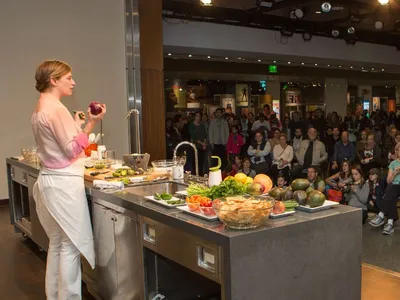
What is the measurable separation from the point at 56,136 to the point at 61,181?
0.28 m

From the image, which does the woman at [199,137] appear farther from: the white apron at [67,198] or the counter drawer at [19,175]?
the white apron at [67,198]

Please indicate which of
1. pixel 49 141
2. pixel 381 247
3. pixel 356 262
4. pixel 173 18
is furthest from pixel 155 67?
pixel 356 262

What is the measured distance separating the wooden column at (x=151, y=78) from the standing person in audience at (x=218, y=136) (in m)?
2.66

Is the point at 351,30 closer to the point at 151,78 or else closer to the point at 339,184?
the point at 151,78

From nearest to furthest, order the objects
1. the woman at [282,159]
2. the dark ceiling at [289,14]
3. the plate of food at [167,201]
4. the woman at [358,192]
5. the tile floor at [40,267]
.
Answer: the plate of food at [167,201], the tile floor at [40,267], the woman at [358,192], the woman at [282,159], the dark ceiling at [289,14]

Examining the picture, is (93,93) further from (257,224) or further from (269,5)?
(257,224)

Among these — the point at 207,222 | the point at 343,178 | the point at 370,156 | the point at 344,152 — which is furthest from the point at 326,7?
the point at 207,222

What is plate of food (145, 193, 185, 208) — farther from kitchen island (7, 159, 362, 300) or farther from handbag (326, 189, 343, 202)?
handbag (326, 189, 343, 202)

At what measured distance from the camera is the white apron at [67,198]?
111 inches

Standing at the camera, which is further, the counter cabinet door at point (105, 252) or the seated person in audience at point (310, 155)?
the seated person in audience at point (310, 155)

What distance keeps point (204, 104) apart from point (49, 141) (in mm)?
12851

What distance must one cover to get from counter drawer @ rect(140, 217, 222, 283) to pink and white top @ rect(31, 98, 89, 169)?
581 mm

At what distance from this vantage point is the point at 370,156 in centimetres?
741

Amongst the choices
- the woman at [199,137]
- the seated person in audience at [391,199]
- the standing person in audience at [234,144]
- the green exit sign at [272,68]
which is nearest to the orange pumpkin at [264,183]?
the seated person in audience at [391,199]
